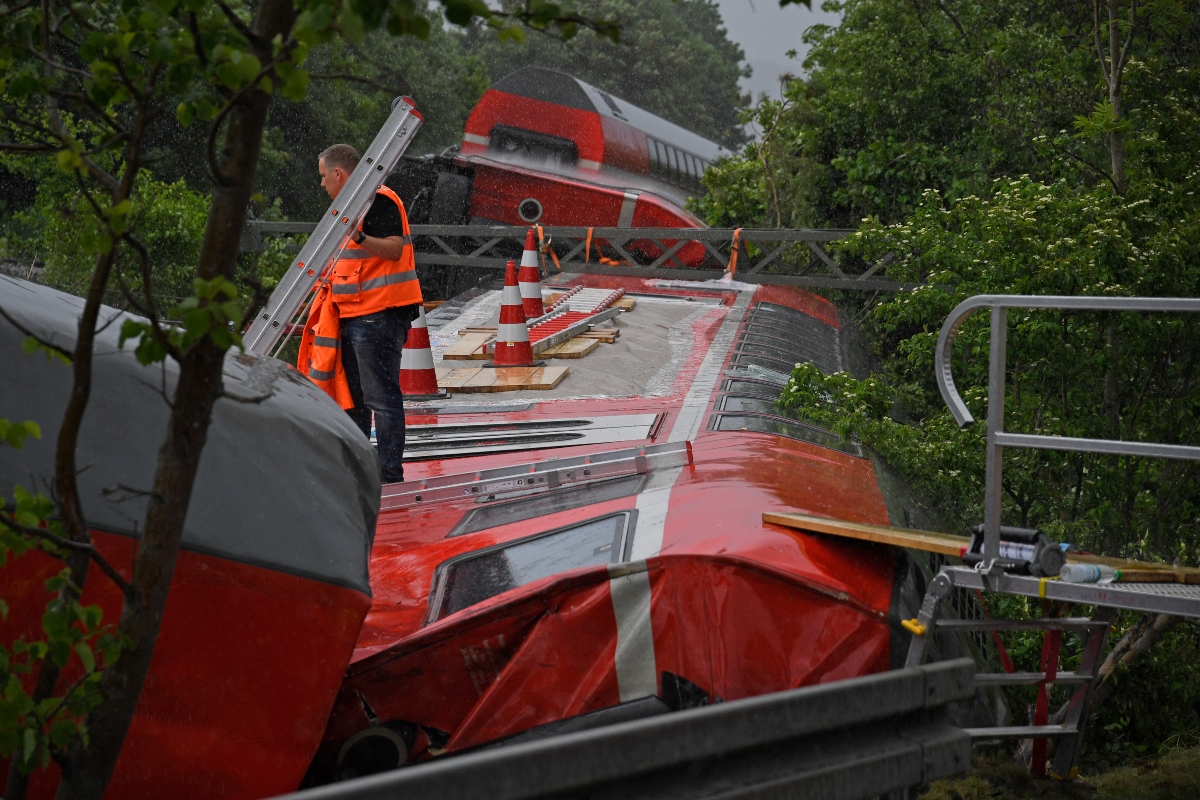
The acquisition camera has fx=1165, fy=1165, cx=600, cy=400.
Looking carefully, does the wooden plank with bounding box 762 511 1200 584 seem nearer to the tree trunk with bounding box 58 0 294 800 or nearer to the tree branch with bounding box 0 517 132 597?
the tree trunk with bounding box 58 0 294 800

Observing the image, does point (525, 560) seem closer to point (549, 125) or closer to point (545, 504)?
point (545, 504)

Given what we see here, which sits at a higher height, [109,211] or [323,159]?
[323,159]

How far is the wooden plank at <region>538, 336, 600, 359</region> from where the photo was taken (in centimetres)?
852

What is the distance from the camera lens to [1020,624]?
365 cm

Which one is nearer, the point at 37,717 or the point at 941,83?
the point at 37,717

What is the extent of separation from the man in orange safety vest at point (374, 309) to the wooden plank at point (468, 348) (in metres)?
2.66

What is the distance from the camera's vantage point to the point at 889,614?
11.1ft

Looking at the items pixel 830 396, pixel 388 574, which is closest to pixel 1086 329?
pixel 830 396

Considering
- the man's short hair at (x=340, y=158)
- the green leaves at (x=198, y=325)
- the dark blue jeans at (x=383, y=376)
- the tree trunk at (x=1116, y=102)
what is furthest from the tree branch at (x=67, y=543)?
the tree trunk at (x=1116, y=102)

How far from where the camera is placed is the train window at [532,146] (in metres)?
17.5

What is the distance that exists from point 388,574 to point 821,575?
180 centimetres

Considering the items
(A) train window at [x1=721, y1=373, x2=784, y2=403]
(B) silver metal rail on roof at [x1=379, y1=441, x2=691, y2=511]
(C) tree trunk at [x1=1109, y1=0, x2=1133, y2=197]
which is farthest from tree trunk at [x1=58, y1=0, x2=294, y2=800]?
(C) tree trunk at [x1=1109, y1=0, x2=1133, y2=197]

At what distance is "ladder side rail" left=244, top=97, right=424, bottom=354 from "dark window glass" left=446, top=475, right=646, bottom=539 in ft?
5.20

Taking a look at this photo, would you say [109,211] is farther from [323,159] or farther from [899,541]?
[323,159]
